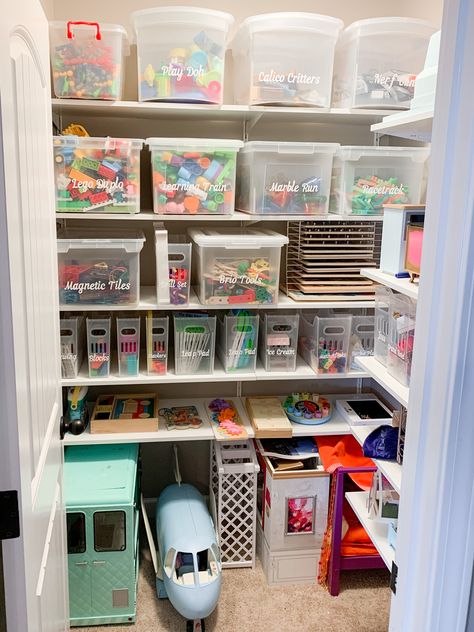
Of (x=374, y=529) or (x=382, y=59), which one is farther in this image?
(x=382, y=59)

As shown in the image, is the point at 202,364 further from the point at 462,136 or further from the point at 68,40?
the point at 462,136

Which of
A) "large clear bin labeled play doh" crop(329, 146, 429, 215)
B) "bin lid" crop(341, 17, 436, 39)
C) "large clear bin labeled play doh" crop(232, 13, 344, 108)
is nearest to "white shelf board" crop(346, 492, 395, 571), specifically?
"large clear bin labeled play doh" crop(329, 146, 429, 215)

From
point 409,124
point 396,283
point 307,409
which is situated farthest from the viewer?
point 307,409

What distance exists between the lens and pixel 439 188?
37.3 inches

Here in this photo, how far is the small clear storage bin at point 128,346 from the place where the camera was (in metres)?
2.36

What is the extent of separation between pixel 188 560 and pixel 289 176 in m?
1.45

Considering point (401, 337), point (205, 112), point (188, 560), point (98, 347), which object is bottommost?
point (188, 560)

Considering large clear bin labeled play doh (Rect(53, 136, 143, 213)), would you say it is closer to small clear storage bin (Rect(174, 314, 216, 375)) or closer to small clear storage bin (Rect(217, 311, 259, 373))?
small clear storage bin (Rect(174, 314, 216, 375))

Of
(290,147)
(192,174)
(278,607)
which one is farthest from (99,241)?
(278,607)

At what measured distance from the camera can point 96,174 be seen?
7.06 feet

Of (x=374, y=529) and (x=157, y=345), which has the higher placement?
(x=157, y=345)

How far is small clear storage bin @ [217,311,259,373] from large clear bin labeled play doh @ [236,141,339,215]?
0.43 m

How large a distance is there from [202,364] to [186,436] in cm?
29

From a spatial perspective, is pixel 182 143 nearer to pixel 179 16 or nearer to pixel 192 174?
pixel 192 174
